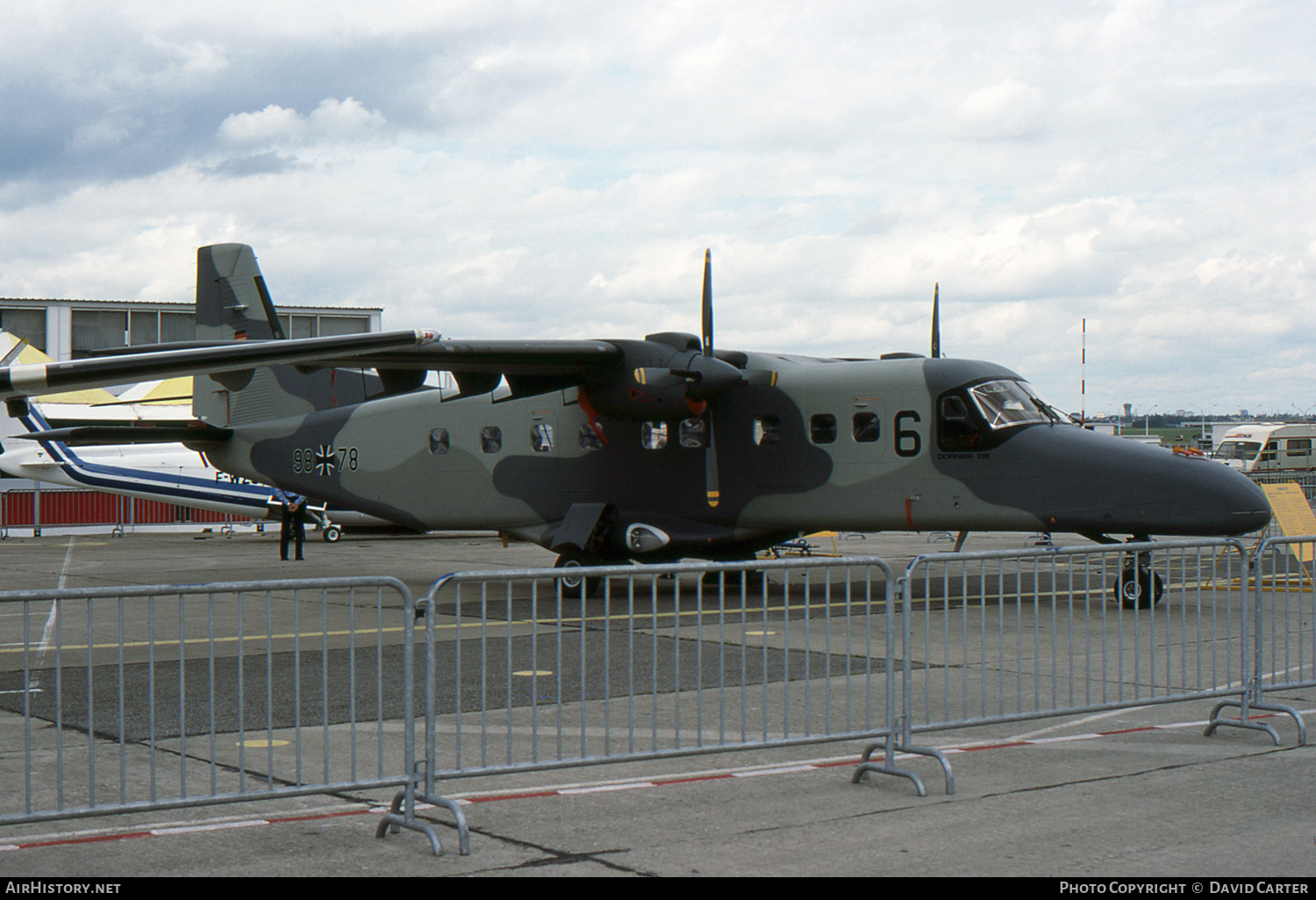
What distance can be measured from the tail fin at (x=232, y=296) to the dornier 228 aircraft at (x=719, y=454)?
266cm

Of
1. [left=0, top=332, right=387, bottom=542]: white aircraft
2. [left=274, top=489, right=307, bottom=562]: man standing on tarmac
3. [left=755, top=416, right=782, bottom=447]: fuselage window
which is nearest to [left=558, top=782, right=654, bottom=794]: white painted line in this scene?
[left=755, top=416, right=782, bottom=447]: fuselage window

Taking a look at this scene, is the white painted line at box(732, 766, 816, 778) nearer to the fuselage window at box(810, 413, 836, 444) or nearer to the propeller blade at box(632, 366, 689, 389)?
the fuselage window at box(810, 413, 836, 444)

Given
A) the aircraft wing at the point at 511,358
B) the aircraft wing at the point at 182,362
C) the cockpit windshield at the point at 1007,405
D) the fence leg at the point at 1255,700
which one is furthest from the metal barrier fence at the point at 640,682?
the aircraft wing at the point at 511,358

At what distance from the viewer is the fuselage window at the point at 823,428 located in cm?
1551

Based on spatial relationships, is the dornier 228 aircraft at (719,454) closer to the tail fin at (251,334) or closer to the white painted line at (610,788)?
the tail fin at (251,334)

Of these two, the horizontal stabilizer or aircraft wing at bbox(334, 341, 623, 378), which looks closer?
aircraft wing at bbox(334, 341, 623, 378)

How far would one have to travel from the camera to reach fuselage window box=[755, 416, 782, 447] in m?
15.9

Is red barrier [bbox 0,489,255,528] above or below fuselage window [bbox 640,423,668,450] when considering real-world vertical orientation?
below

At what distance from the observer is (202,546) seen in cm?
2945

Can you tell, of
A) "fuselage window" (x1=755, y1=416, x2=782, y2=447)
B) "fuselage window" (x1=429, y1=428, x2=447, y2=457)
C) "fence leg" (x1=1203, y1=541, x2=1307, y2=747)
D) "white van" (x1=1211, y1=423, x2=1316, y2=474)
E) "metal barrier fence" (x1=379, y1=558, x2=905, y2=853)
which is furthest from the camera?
"white van" (x1=1211, y1=423, x2=1316, y2=474)

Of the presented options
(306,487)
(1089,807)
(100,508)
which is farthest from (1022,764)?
(100,508)

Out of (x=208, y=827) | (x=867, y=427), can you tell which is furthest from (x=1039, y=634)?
(x=867, y=427)

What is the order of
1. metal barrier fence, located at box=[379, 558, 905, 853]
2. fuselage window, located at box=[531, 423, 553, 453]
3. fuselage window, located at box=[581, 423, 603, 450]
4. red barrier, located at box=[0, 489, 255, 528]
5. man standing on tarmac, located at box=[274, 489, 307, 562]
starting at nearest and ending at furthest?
metal barrier fence, located at box=[379, 558, 905, 853], fuselage window, located at box=[581, 423, 603, 450], fuselage window, located at box=[531, 423, 553, 453], man standing on tarmac, located at box=[274, 489, 307, 562], red barrier, located at box=[0, 489, 255, 528]

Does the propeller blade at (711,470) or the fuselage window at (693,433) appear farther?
the fuselage window at (693,433)
